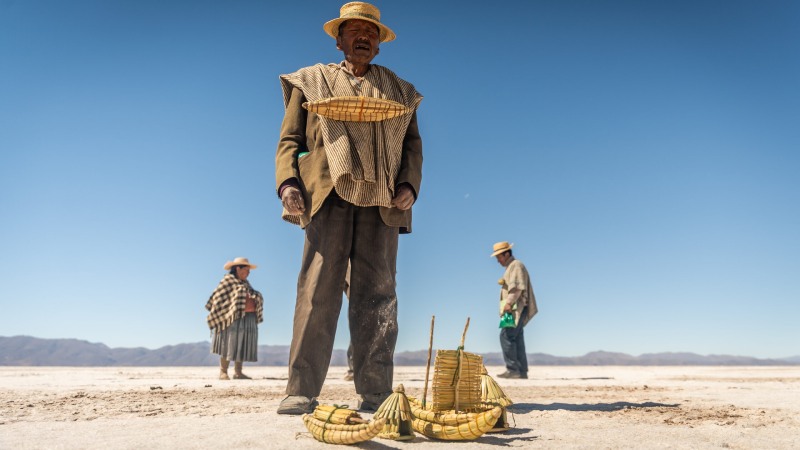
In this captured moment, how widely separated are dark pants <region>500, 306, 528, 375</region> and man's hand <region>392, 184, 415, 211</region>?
275 inches

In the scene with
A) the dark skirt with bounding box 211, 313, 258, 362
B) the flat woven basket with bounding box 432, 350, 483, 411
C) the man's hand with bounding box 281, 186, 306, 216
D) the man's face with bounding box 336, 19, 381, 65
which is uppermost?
the man's face with bounding box 336, 19, 381, 65

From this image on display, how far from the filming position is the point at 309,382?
3.67m

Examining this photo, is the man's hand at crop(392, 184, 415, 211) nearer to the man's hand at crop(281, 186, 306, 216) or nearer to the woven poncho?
the woven poncho

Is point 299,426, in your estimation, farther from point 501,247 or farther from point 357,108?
point 501,247

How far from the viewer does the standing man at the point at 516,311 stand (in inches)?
408

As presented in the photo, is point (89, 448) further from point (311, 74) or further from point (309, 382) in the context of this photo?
point (311, 74)

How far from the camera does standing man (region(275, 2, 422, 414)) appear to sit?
3.69 meters

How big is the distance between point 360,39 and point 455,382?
2309 mm

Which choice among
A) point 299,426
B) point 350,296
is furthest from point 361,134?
point 299,426

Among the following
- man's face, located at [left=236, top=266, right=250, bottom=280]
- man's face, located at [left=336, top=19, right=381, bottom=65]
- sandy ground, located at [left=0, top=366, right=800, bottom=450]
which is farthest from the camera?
man's face, located at [left=236, top=266, right=250, bottom=280]

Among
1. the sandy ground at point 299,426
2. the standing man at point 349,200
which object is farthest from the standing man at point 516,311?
the standing man at point 349,200

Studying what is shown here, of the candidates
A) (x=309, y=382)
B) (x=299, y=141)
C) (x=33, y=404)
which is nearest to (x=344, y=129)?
(x=299, y=141)

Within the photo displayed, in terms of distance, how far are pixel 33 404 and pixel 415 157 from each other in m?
3.45

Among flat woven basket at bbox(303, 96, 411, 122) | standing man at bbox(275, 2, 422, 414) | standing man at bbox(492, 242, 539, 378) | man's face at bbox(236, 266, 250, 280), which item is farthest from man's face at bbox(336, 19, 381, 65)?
man's face at bbox(236, 266, 250, 280)
